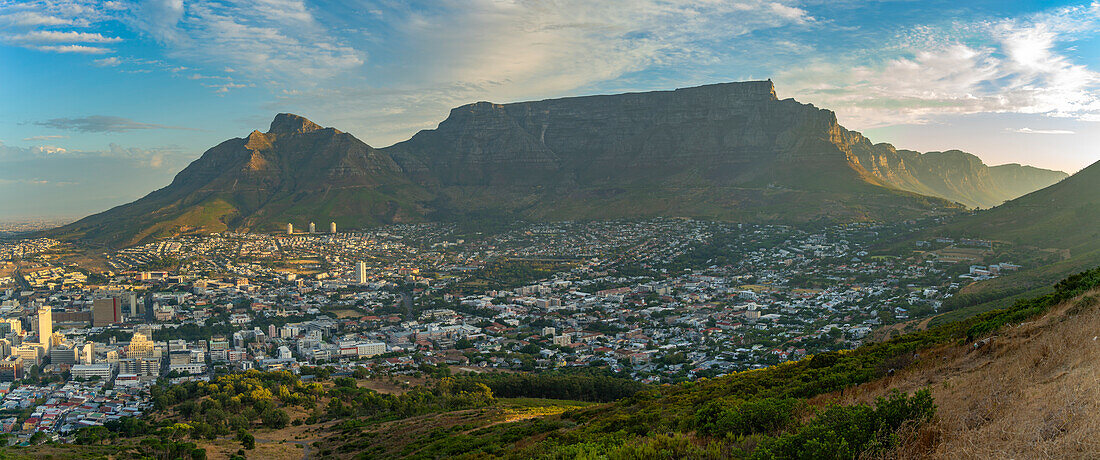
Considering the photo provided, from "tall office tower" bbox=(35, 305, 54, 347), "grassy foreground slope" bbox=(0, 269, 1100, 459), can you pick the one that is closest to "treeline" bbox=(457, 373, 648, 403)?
"grassy foreground slope" bbox=(0, 269, 1100, 459)

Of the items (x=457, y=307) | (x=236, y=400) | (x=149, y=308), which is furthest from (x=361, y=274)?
(x=236, y=400)

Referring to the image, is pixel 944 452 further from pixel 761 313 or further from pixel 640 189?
pixel 640 189

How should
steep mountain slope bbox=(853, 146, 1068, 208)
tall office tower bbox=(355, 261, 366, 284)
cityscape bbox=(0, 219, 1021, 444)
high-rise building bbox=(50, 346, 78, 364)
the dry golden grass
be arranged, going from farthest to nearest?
steep mountain slope bbox=(853, 146, 1068, 208) → tall office tower bbox=(355, 261, 366, 284) → high-rise building bbox=(50, 346, 78, 364) → cityscape bbox=(0, 219, 1021, 444) → the dry golden grass

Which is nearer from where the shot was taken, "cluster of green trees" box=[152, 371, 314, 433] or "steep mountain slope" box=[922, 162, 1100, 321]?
"cluster of green trees" box=[152, 371, 314, 433]

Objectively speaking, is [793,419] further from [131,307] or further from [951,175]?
[951,175]

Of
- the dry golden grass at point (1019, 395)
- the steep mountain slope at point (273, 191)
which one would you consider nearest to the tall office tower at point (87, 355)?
the dry golden grass at point (1019, 395)

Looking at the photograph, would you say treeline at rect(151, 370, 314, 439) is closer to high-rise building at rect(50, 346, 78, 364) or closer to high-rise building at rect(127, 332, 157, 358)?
high-rise building at rect(127, 332, 157, 358)
